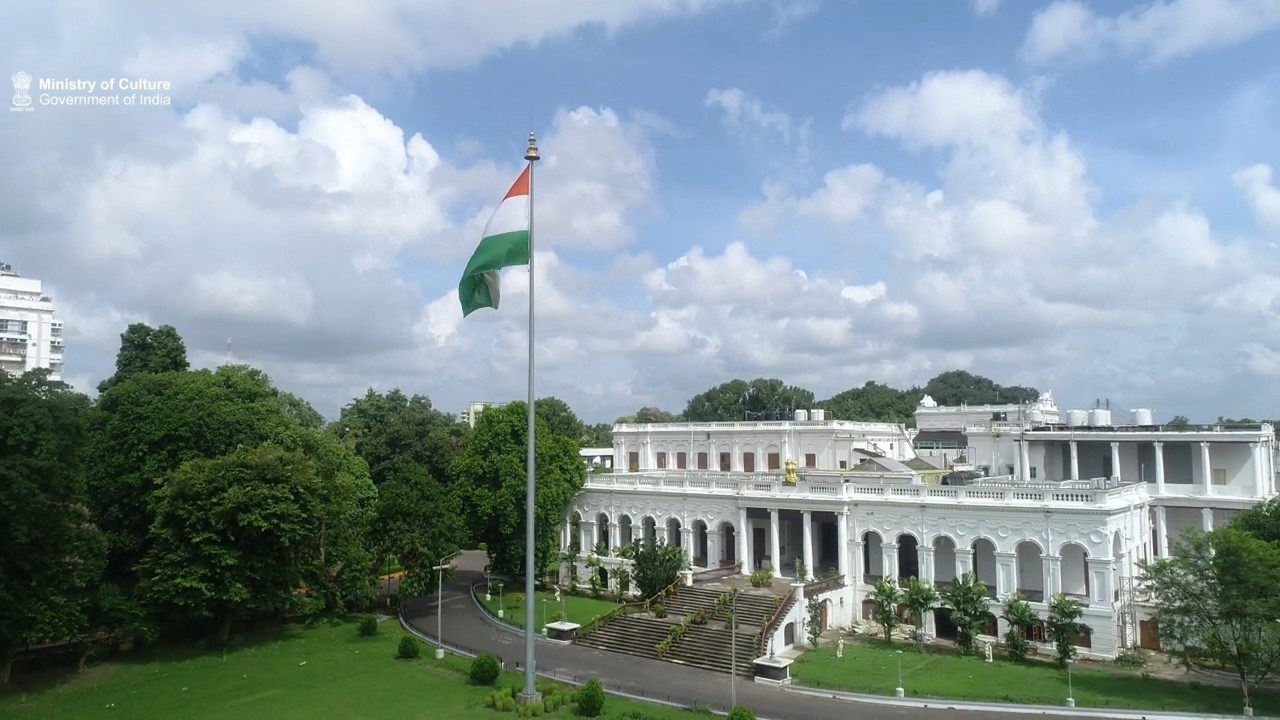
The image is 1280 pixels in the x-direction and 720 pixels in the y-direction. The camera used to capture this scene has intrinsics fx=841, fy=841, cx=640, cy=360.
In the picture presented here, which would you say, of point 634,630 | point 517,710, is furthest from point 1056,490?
point 517,710

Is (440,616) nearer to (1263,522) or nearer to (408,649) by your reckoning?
(408,649)

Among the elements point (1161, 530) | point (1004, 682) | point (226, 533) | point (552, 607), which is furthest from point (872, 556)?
point (226, 533)

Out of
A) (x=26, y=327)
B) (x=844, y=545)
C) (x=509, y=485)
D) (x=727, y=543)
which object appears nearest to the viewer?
(x=844, y=545)

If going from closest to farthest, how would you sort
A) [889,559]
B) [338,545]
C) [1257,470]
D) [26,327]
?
Result: 1. [889,559]
2. [338,545]
3. [1257,470]
4. [26,327]

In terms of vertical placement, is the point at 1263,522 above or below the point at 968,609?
above

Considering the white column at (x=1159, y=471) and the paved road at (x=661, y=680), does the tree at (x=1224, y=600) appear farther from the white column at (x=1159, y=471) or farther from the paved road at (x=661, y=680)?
the white column at (x=1159, y=471)

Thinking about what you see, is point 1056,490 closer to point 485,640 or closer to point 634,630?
point 634,630
